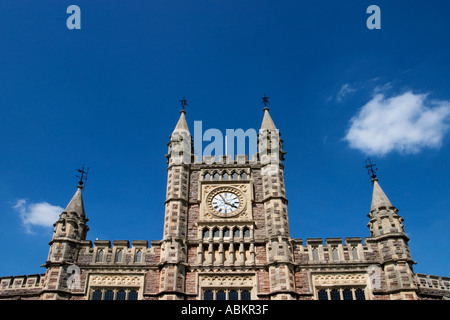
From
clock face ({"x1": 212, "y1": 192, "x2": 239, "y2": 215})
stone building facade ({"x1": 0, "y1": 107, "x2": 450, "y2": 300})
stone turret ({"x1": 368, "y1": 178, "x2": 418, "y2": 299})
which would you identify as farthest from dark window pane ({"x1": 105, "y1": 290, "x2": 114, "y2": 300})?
stone turret ({"x1": 368, "y1": 178, "x2": 418, "y2": 299})

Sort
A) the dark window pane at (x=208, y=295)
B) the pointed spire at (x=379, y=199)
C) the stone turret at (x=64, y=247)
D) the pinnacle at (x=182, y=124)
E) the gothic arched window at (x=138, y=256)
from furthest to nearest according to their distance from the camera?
the pinnacle at (x=182, y=124) < the pointed spire at (x=379, y=199) < the gothic arched window at (x=138, y=256) < the dark window pane at (x=208, y=295) < the stone turret at (x=64, y=247)

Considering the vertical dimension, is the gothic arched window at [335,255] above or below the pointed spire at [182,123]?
below

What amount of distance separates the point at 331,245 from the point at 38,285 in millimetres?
20106

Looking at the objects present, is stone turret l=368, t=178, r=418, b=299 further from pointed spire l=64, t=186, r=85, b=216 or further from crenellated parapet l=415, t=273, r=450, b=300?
pointed spire l=64, t=186, r=85, b=216

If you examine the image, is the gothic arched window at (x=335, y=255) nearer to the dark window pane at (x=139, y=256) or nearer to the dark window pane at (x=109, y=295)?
the dark window pane at (x=139, y=256)

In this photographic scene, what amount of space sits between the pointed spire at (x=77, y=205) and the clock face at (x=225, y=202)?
9913 millimetres

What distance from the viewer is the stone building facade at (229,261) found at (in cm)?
2741

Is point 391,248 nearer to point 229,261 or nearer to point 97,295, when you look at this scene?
point 229,261

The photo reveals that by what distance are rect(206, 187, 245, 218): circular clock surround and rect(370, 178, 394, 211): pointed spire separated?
9667mm

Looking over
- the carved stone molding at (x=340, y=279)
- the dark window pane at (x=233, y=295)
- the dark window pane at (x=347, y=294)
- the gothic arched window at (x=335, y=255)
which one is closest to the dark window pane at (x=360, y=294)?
the dark window pane at (x=347, y=294)

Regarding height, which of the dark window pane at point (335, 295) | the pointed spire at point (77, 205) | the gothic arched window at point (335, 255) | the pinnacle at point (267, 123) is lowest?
the dark window pane at point (335, 295)

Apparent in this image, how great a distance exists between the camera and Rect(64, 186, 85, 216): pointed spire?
3100 centimetres
